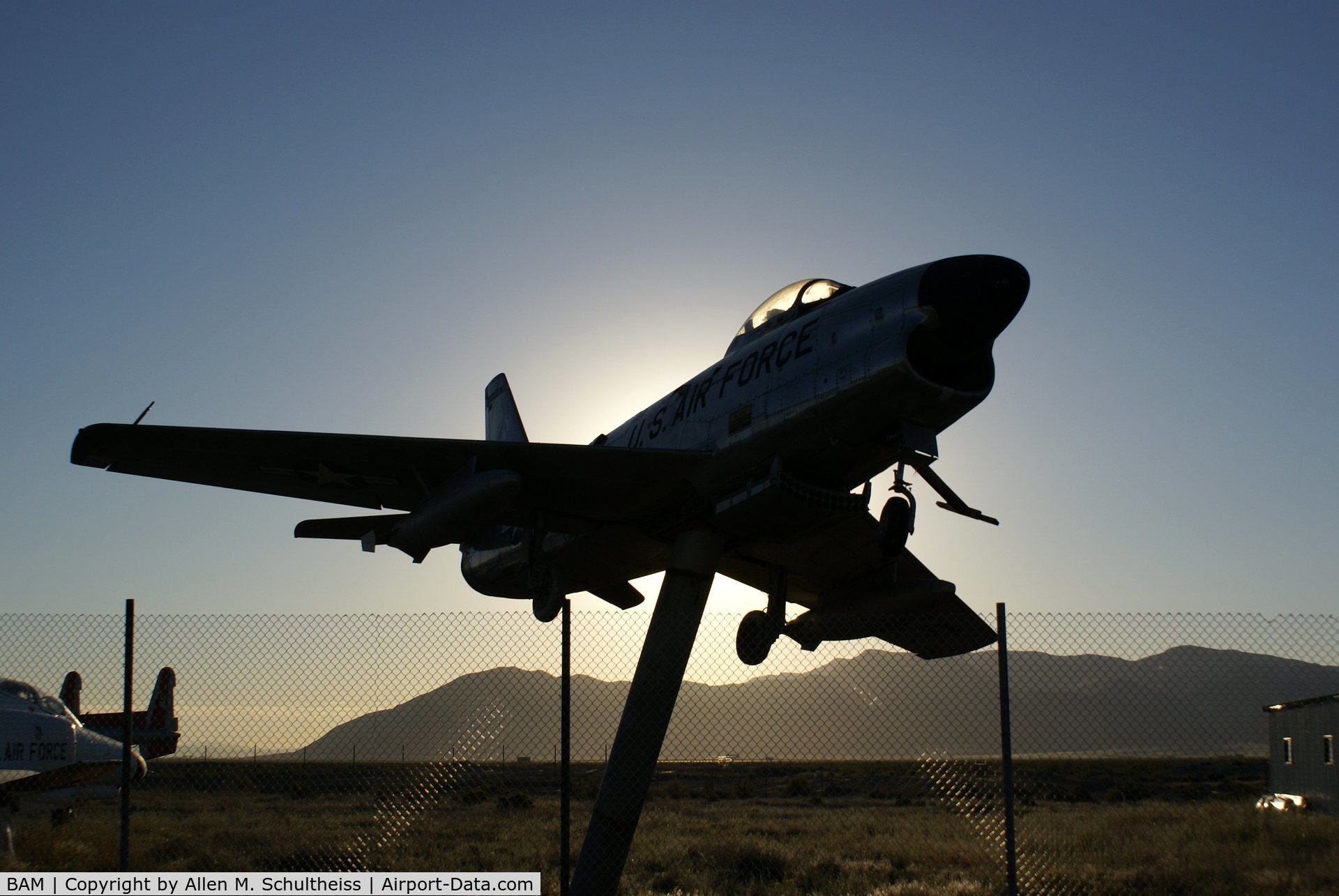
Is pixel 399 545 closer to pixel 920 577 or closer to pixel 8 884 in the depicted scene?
pixel 8 884

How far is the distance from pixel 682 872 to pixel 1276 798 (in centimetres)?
1968

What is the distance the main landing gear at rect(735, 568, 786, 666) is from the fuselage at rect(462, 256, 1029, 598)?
188 centimetres

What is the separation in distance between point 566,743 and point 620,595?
7.92 m

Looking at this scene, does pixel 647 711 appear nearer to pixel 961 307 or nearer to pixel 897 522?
pixel 897 522

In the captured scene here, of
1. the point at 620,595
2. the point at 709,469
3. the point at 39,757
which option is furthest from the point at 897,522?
the point at 39,757

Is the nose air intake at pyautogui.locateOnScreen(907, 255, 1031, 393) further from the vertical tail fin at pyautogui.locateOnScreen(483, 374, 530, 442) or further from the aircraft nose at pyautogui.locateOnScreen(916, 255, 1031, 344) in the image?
the vertical tail fin at pyautogui.locateOnScreen(483, 374, 530, 442)

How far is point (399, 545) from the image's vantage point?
1195cm

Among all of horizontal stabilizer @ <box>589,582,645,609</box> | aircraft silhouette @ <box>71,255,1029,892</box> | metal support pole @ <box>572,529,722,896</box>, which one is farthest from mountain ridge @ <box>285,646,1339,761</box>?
horizontal stabilizer @ <box>589,582,645,609</box>


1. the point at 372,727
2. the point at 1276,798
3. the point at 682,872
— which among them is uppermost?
the point at 372,727

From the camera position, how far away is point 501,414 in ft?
69.9

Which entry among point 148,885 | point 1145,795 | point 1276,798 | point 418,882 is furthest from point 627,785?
point 1145,795

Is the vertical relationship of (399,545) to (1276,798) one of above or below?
above

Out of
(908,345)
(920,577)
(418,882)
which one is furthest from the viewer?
(920,577)

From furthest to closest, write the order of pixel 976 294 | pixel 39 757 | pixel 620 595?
1. pixel 620 595
2. pixel 39 757
3. pixel 976 294
